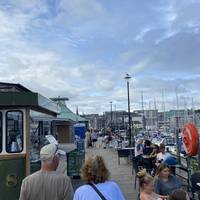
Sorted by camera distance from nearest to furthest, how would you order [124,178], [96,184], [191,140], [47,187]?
1. [96,184]
2. [47,187]
3. [191,140]
4. [124,178]

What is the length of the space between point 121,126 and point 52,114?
6514 centimetres

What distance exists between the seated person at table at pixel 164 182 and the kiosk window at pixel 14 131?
2472 millimetres

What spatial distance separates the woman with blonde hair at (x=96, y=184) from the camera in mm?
4246

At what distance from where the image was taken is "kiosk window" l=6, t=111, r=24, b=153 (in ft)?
26.3

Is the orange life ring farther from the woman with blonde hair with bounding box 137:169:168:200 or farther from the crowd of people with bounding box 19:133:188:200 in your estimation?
the crowd of people with bounding box 19:133:188:200

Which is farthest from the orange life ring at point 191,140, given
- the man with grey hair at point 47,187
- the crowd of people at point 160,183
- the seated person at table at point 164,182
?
the man with grey hair at point 47,187

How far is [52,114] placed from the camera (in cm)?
1205

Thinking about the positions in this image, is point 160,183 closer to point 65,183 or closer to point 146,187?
point 146,187

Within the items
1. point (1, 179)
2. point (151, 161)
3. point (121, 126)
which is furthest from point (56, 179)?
point (121, 126)

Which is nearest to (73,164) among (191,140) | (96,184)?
(191,140)

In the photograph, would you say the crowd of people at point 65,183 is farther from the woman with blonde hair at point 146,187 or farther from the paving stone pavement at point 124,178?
the paving stone pavement at point 124,178

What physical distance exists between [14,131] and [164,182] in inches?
111

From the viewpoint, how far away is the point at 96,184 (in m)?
4.33

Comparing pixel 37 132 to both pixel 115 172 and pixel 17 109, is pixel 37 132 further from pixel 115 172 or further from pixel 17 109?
pixel 115 172
